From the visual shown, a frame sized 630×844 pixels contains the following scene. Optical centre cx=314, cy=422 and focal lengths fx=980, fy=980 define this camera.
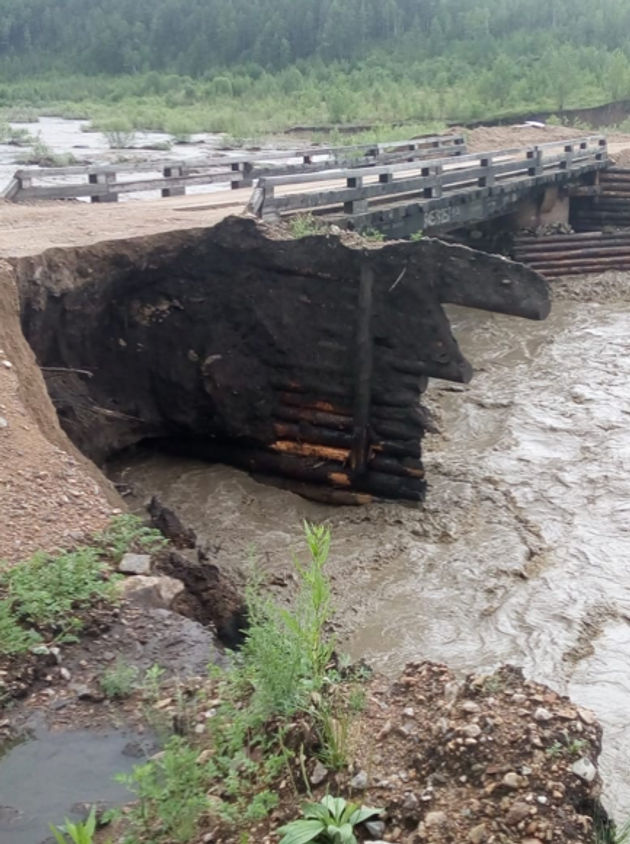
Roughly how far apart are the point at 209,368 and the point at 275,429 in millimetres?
956

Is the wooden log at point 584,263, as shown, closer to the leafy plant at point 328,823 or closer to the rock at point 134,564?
the rock at point 134,564

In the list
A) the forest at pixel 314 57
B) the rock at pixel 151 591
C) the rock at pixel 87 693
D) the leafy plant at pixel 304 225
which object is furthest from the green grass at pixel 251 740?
the forest at pixel 314 57

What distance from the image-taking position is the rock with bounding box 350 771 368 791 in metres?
3.86

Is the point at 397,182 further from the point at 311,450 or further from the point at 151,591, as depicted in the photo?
the point at 151,591

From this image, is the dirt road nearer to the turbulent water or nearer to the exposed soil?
the turbulent water

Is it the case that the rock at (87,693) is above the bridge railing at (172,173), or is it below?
below

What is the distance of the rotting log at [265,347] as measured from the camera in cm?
950

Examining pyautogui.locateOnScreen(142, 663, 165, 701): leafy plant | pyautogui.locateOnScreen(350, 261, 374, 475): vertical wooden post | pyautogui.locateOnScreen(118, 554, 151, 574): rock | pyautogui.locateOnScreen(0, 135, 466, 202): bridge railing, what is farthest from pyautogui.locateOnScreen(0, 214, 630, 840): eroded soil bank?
pyautogui.locateOnScreen(0, 135, 466, 202): bridge railing

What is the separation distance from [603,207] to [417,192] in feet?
28.2

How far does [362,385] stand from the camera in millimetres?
9922

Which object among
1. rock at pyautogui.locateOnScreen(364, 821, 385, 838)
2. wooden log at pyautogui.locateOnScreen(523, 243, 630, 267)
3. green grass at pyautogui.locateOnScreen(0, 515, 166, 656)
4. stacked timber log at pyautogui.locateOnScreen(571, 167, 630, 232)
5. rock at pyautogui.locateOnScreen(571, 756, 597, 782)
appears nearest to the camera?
rock at pyautogui.locateOnScreen(364, 821, 385, 838)

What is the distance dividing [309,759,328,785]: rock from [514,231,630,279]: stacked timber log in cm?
1733

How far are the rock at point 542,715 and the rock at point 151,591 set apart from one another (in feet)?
7.50

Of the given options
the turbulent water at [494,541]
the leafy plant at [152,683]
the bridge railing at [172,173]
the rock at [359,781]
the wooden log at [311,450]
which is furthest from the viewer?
the bridge railing at [172,173]
